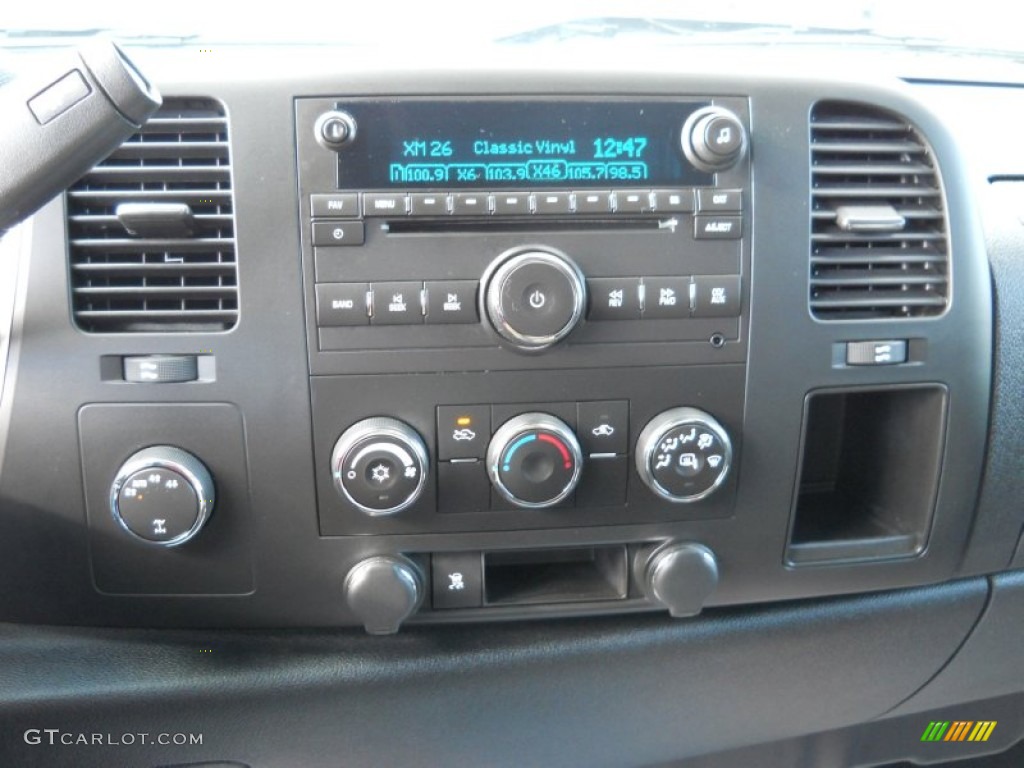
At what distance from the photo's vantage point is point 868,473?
1130 millimetres

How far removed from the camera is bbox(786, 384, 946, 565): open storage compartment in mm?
1012

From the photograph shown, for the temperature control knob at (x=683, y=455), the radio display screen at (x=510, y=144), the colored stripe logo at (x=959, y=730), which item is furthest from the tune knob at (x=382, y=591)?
the colored stripe logo at (x=959, y=730)

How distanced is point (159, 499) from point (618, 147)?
572mm

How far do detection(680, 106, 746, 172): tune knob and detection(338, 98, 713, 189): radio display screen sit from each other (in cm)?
1

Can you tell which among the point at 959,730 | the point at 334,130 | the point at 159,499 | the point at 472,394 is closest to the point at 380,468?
the point at 472,394

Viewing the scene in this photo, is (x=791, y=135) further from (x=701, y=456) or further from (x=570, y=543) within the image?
(x=570, y=543)

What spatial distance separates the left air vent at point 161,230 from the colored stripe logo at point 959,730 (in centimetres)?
119

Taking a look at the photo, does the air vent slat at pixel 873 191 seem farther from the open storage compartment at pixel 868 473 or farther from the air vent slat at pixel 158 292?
the air vent slat at pixel 158 292

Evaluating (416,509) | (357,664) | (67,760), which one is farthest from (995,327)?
(67,760)

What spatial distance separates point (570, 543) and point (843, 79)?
1.89 feet

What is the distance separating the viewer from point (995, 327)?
103 cm

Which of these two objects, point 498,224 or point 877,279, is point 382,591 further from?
point 877,279

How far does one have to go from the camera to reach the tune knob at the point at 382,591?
891 millimetres

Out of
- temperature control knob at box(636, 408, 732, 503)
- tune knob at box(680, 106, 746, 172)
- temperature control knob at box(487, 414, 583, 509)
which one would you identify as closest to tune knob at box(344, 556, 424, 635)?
temperature control knob at box(487, 414, 583, 509)
